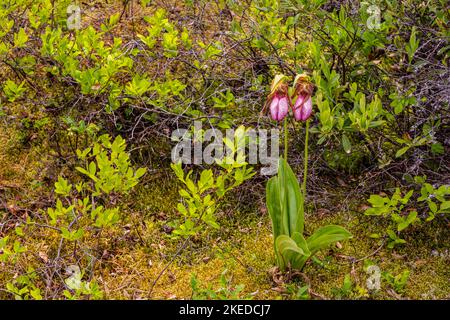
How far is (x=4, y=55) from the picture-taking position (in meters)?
3.45

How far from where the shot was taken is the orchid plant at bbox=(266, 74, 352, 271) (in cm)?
227

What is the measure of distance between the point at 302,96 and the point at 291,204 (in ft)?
1.65

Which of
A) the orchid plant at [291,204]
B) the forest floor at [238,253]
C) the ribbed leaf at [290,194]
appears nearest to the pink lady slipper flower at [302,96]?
the orchid plant at [291,204]

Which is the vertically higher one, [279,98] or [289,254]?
[279,98]

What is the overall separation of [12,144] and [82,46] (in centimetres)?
74

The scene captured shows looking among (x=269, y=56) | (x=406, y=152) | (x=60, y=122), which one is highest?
(x=269, y=56)

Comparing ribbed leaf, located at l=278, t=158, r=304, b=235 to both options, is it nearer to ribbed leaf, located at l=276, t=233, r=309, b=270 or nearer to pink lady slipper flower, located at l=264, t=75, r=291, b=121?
ribbed leaf, located at l=276, t=233, r=309, b=270

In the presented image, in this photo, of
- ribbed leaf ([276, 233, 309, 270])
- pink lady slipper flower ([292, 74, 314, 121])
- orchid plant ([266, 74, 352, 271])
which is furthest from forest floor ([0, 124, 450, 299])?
pink lady slipper flower ([292, 74, 314, 121])

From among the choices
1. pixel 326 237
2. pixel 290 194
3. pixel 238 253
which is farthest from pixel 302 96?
pixel 238 253

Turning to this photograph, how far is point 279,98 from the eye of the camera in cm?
227

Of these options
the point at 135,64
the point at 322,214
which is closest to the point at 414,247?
the point at 322,214

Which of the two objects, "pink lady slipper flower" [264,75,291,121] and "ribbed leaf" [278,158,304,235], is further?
"ribbed leaf" [278,158,304,235]

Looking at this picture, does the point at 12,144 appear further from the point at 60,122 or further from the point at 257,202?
the point at 257,202

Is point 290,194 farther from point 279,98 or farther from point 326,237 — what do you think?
point 279,98
